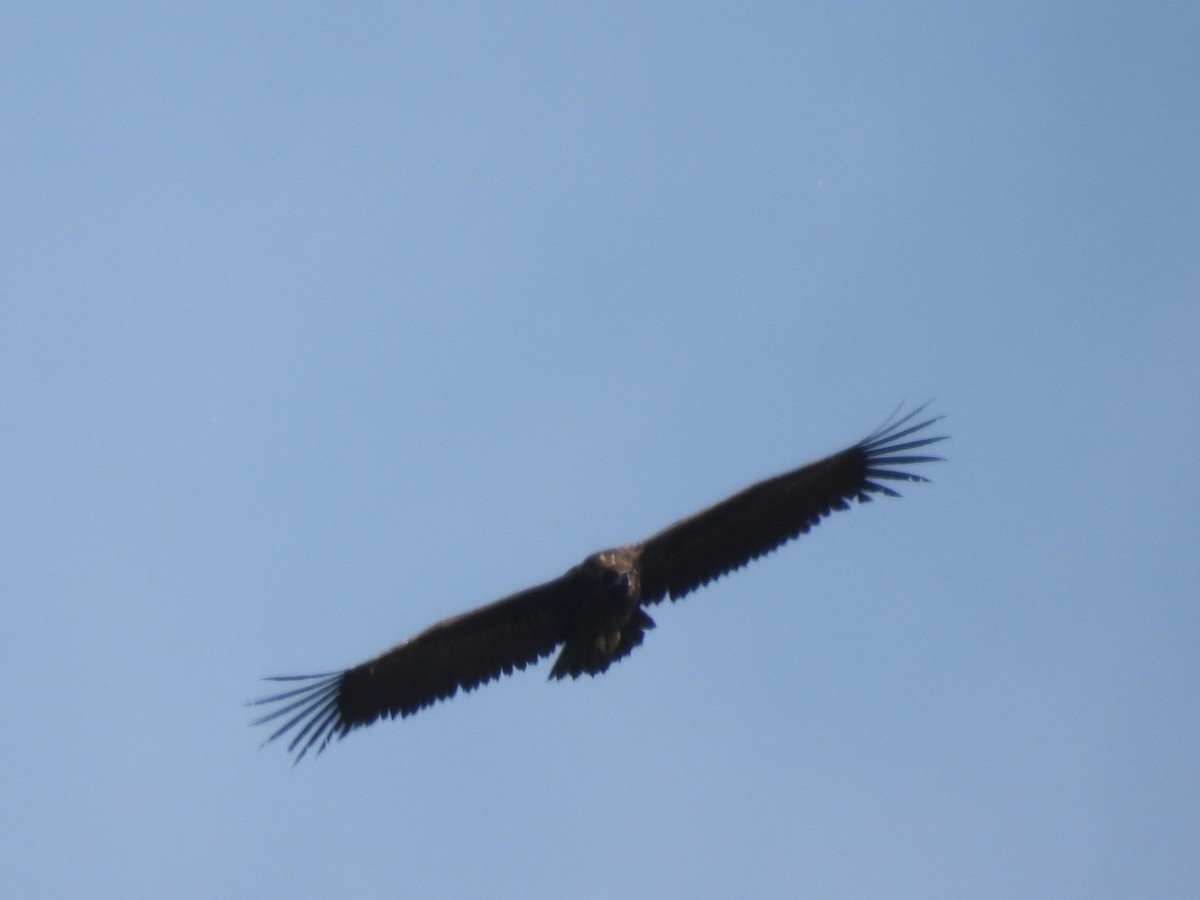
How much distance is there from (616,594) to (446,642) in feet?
6.16

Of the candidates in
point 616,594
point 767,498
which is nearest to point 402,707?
point 616,594

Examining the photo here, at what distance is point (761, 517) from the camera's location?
2312cm

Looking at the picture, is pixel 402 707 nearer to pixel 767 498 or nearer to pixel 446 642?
pixel 446 642

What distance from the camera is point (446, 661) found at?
23.2 m

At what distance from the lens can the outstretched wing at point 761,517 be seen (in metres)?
22.6

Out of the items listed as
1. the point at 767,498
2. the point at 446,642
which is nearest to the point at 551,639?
the point at 446,642

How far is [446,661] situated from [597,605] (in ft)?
5.75

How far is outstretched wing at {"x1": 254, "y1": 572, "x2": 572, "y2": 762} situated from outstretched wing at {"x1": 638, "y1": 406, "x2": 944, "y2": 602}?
39.6 inches

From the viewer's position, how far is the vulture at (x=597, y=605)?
2244cm

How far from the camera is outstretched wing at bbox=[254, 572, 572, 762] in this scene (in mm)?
22734

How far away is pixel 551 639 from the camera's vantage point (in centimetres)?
2325

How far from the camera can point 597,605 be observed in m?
22.4

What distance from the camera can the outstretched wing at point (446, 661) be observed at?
2273 centimetres

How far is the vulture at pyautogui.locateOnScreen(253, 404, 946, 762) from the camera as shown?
2244 cm
